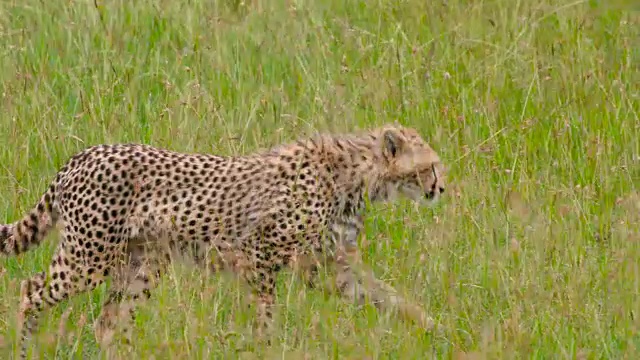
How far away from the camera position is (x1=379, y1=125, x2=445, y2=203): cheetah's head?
18.3ft

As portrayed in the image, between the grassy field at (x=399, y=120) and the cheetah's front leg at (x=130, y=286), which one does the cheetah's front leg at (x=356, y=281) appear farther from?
the cheetah's front leg at (x=130, y=286)

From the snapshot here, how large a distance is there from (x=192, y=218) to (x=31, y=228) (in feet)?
1.83

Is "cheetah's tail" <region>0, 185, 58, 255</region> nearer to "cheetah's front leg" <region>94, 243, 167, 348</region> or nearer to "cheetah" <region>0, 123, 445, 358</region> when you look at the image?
"cheetah" <region>0, 123, 445, 358</region>

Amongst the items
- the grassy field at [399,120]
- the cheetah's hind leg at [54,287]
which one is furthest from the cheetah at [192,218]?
the grassy field at [399,120]

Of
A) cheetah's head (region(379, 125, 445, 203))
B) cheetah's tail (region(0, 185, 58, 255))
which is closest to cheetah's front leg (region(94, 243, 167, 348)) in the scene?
cheetah's tail (region(0, 185, 58, 255))

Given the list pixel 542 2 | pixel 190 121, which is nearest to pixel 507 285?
pixel 190 121

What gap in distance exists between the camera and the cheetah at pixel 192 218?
518 cm

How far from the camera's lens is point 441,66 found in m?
6.94

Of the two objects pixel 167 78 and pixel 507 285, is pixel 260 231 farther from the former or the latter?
pixel 167 78

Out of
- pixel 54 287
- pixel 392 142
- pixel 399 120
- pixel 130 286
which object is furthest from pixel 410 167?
pixel 54 287

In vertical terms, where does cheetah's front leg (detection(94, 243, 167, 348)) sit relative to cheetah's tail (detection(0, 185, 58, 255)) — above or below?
below

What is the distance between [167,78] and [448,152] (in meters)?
1.37

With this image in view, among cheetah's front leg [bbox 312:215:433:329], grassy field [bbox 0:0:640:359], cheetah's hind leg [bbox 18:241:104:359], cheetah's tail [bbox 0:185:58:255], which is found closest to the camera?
grassy field [bbox 0:0:640:359]

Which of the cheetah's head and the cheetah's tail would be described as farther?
the cheetah's head
